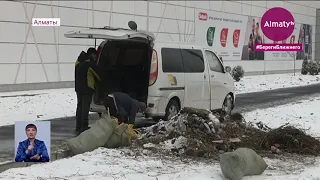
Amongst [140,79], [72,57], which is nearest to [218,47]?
[72,57]

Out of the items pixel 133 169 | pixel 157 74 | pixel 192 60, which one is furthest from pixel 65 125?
pixel 133 169

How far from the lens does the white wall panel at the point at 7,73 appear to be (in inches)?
718

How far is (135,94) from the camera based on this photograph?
10734 mm

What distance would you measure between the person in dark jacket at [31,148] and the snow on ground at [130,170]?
131 millimetres

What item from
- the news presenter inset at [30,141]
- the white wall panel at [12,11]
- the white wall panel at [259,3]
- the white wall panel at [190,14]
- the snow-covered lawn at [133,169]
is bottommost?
the snow-covered lawn at [133,169]

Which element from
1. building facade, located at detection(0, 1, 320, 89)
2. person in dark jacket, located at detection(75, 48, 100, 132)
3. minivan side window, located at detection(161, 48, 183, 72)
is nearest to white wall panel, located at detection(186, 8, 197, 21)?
building facade, located at detection(0, 1, 320, 89)

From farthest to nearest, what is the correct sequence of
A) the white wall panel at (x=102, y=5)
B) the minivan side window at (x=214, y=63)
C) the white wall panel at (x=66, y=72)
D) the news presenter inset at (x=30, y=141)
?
the white wall panel at (x=102, y=5), the white wall panel at (x=66, y=72), the minivan side window at (x=214, y=63), the news presenter inset at (x=30, y=141)

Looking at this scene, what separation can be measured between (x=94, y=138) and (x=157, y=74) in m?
2.99

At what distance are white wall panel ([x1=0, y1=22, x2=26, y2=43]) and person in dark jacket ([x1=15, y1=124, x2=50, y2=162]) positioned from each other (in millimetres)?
12883

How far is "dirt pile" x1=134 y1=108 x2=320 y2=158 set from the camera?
7.62 metres

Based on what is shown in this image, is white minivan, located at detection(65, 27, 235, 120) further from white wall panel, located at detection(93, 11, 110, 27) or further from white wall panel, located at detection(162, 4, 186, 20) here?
white wall panel, located at detection(162, 4, 186, 20)

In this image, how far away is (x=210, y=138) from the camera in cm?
790

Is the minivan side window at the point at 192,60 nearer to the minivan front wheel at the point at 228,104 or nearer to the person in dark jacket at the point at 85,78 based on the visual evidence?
the minivan front wheel at the point at 228,104

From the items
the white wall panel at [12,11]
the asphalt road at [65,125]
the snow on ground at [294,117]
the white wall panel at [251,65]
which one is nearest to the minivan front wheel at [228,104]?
the snow on ground at [294,117]
